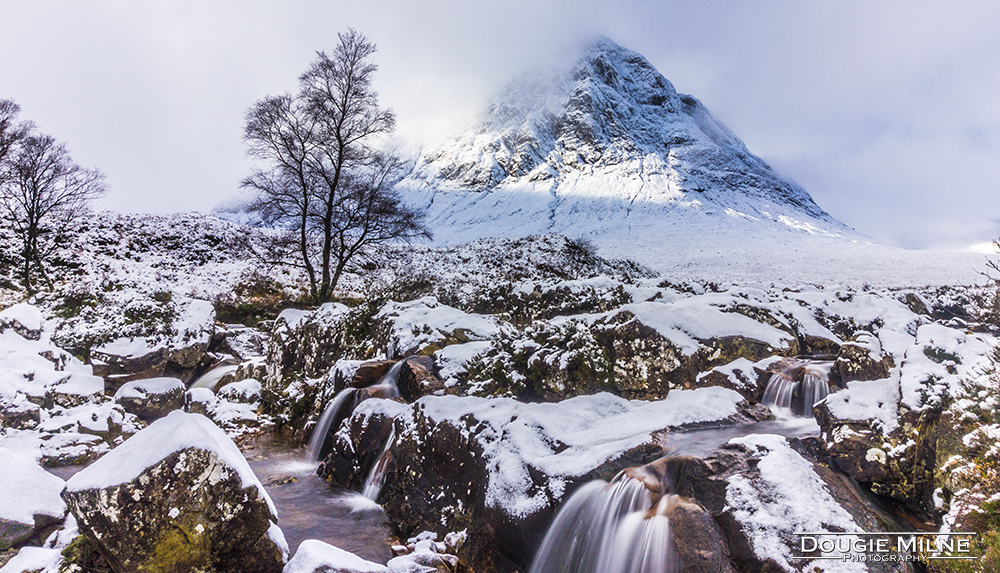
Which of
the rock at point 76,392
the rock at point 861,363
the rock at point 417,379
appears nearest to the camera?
the rock at point 861,363

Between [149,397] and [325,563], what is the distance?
330 inches

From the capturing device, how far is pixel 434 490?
5.06 metres

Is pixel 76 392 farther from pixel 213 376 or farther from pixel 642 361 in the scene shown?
pixel 642 361

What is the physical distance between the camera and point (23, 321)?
28.6ft

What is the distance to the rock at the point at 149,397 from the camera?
352 inches

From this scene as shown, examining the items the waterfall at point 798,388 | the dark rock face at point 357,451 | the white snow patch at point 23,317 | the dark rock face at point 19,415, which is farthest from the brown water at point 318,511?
the waterfall at point 798,388

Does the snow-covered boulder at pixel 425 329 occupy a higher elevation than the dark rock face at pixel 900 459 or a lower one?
higher

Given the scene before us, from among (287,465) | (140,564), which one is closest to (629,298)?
(287,465)

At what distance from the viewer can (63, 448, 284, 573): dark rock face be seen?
3.27 metres

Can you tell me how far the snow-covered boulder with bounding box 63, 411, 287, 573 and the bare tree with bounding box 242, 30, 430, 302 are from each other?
38.3ft

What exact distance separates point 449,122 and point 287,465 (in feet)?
349

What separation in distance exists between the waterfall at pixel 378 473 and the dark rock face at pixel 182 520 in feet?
7.26

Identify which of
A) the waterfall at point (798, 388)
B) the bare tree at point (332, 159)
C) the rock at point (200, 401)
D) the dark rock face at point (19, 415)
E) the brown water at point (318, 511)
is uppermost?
the bare tree at point (332, 159)

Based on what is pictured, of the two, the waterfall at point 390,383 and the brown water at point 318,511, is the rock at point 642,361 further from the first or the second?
the brown water at point 318,511
